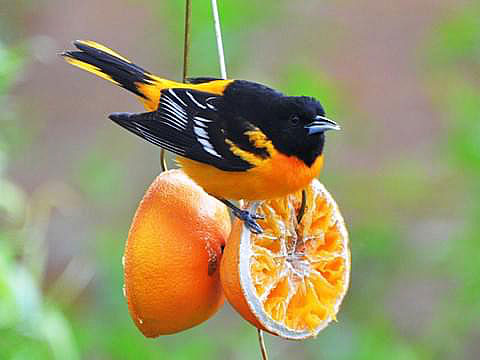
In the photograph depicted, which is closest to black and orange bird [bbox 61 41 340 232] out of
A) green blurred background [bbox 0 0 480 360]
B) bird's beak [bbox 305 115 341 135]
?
bird's beak [bbox 305 115 341 135]

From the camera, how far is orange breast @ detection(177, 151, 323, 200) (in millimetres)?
1649

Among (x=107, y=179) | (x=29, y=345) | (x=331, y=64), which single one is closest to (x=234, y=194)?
(x=29, y=345)

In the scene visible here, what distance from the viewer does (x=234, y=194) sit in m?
1.67

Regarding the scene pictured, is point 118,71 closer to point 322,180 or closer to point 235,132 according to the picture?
point 235,132

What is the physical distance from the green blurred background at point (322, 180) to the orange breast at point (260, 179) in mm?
464

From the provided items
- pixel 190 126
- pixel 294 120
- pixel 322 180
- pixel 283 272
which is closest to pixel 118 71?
pixel 190 126

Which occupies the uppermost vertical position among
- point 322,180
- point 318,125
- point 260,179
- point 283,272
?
point 318,125

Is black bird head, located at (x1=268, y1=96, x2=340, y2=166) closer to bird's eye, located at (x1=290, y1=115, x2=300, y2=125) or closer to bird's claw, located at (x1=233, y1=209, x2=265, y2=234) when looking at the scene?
bird's eye, located at (x1=290, y1=115, x2=300, y2=125)

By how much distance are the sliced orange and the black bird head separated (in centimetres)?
8

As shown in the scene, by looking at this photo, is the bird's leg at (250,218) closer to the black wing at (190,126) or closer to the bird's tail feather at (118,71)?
the black wing at (190,126)

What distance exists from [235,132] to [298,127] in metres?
0.12

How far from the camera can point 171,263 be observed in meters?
1.57

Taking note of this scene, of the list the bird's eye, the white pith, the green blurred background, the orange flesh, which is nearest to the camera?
the white pith

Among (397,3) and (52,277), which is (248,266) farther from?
(397,3)
